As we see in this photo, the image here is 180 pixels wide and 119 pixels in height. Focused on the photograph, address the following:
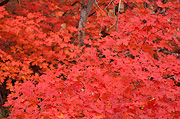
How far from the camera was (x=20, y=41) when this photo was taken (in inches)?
212

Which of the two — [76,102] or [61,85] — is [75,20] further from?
[76,102]

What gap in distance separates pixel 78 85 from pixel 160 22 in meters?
3.10

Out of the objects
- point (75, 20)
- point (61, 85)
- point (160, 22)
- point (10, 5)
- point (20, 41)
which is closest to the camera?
A: point (61, 85)

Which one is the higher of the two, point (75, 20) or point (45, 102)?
point (75, 20)

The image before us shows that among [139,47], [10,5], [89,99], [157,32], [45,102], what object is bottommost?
[45,102]

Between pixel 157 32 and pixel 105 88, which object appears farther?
pixel 157 32

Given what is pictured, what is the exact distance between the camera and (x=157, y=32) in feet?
12.8

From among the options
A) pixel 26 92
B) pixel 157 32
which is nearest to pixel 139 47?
pixel 157 32

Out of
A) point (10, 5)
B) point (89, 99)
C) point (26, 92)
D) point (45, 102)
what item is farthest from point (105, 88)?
point (10, 5)

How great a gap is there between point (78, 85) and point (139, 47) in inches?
92.7

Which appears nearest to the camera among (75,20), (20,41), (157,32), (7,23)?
(157,32)

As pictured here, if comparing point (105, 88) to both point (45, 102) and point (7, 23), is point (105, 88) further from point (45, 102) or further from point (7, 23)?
point (7, 23)

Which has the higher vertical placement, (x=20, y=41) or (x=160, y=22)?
(x=160, y=22)

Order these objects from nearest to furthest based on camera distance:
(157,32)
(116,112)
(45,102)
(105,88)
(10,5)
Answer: (116,112), (45,102), (105,88), (157,32), (10,5)
